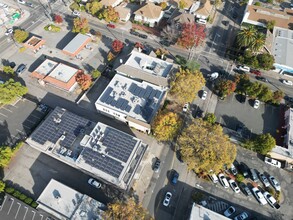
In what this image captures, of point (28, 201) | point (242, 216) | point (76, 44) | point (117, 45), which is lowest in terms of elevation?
point (28, 201)

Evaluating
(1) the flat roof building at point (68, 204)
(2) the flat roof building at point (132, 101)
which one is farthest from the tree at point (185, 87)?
(1) the flat roof building at point (68, 204)

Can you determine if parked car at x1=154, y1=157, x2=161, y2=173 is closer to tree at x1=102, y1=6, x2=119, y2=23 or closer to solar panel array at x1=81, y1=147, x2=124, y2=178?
solar panel array at x1=81, y1=147, x2=124, y2=178

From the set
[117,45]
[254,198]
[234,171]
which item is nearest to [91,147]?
[234,171]

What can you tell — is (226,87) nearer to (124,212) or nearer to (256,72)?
(256,72)

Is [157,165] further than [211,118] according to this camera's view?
No

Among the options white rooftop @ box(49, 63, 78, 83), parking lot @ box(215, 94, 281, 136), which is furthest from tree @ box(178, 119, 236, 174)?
white rooftop @ box(49, 63, 78, 83)

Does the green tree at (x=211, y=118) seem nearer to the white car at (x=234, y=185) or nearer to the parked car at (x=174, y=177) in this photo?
the white car at (x=234, y=185)

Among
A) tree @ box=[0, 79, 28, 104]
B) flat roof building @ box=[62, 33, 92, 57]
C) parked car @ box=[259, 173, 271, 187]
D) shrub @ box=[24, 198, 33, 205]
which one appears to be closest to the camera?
shrub @ box=[24, 198, 33, 205]
